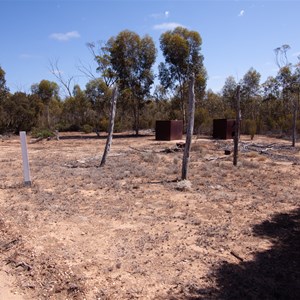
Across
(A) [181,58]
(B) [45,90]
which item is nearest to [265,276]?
(A) [181,58]

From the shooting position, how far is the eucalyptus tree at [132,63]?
27.3m

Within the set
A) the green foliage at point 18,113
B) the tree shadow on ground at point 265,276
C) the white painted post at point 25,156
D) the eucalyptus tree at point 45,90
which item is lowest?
the tree shadow on ground at point 265,276

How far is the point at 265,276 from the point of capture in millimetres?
3934

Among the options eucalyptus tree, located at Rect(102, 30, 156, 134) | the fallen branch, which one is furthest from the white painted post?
eucalyptus tree, located at Rect(102, 30, 156, 134)

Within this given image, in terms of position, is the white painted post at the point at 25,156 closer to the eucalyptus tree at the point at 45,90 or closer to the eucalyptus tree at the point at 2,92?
the eucalyptus tree at the point at 2,92

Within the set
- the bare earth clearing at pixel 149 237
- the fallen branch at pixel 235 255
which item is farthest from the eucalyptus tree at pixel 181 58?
the fallen branch at pixel 235 255

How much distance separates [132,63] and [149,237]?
23441 mm

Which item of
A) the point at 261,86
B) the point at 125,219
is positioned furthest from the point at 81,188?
the point at 261,86

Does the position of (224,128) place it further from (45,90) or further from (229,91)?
(45,90)

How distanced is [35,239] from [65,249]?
1.86 ft

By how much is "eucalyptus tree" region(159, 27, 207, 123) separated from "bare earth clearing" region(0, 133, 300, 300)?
18705 mm

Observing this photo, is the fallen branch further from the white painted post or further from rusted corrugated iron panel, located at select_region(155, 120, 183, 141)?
rusted corrugated iron panel, located at select_region(155, 120, 183, 141)

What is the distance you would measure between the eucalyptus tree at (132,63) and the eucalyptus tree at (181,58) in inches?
39.2

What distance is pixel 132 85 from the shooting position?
27.8 metres
